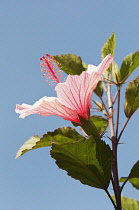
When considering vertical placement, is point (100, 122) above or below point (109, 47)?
below

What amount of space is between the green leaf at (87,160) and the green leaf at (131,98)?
0.31 m

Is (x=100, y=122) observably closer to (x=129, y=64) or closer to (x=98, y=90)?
(x=98, y=90)

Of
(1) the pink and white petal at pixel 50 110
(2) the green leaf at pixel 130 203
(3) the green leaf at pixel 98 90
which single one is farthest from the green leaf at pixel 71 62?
(2) the green leaf at pixel 130 203

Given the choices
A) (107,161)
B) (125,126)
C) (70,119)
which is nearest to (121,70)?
(125,126)

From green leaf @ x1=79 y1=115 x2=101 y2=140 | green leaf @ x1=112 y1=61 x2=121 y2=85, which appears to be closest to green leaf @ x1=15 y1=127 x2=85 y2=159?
green leaf @ x1=79 y1=115 x2=101 y2=140

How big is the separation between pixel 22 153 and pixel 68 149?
0.74 feet

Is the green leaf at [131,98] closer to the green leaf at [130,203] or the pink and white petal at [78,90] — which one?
the pink and white petal at [78,90]

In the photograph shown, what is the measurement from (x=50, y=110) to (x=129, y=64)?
518mm

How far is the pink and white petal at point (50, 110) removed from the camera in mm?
1200

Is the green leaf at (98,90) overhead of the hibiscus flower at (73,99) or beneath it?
overhead

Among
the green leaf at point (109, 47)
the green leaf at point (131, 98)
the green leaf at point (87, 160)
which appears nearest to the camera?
the green leaf at point (87, 160)

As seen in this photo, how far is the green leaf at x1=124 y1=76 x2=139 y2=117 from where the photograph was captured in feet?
4.46

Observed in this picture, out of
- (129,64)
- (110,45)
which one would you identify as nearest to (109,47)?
(110,45)

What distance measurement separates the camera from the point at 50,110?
4.03 feet
